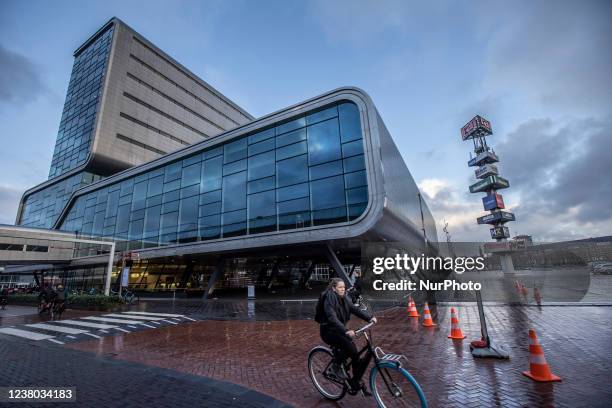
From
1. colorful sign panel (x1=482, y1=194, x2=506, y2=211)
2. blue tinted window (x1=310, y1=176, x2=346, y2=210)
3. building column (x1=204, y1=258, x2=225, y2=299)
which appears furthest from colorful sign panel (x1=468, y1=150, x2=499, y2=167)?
building column (x1=204, y1=258, x2=225, y2=299)

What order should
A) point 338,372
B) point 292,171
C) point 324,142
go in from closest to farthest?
point 338,372, point 324,142, point 292,171

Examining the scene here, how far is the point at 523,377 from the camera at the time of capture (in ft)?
15.8

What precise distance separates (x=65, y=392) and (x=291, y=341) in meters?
5.21

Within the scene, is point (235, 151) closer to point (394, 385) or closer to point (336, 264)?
point (336, 264)

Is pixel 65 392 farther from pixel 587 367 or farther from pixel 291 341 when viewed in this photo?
pixel 587 367

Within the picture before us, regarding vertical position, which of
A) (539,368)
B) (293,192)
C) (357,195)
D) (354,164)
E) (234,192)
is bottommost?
(539,368)

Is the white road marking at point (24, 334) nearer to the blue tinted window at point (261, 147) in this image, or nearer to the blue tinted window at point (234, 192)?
the blue tinted window at point (234, 192)

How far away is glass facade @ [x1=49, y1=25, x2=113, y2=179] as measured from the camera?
49156 mm

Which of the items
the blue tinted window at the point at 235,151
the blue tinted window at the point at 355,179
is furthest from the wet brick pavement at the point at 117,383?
the blue tinted window at the point at 235,151

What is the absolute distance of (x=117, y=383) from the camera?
5074mm

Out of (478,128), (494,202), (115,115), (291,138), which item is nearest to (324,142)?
(291,138)

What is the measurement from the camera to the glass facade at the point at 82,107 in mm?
49156

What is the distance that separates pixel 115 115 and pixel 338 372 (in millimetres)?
58711

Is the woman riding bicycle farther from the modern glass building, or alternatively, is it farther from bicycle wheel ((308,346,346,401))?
the modern glass building
